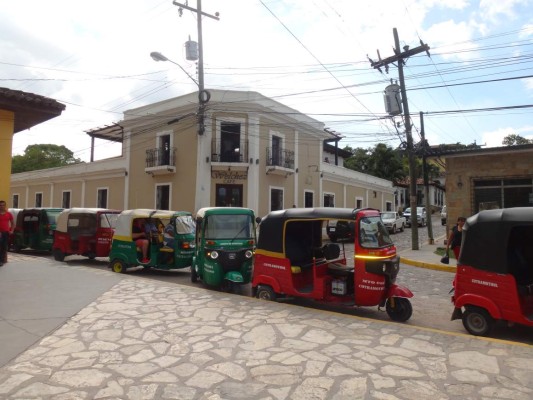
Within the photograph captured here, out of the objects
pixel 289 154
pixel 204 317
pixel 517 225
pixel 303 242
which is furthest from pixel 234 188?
pixel 517 225

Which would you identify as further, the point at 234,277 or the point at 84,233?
the point at 84,233

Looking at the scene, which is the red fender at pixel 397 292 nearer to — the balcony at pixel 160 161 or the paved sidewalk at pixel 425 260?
the paved sidewalk at pixel 425 260

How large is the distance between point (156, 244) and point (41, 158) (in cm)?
4763

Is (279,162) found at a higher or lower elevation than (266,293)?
higher

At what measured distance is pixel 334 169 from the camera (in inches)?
1107

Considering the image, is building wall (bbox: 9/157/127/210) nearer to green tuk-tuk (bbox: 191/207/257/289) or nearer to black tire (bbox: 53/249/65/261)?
black tire (bbox: 53/249/65/261)

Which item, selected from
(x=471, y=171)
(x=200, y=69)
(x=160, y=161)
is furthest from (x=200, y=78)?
(x=471, y=171)

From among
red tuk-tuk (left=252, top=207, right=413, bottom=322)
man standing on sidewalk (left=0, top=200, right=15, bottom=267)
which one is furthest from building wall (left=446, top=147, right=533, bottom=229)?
man standing on sidewalk (left=0, top=200, right=15, bottom=267)

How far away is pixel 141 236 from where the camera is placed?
11.3 m

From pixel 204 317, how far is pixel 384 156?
39.5 m

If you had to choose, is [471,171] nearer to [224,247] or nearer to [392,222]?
[224,247]

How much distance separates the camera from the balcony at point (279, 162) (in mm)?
21547

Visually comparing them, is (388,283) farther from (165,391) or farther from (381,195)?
(381,195)

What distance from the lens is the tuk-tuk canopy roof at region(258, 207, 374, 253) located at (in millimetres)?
6668
